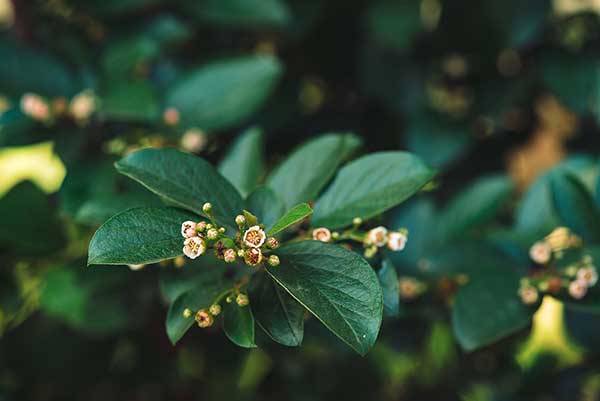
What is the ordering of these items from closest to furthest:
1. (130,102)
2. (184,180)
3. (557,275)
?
(184,180) < (557,275) < (130,102)

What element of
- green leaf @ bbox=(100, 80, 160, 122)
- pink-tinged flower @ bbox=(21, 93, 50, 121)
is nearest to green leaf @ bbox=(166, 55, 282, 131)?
green leaf @ bbox=(100, 80, 160, 122)

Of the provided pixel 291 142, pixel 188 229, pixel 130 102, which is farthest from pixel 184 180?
pixel 291 142

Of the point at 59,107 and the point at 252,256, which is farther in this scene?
the point at 59,107

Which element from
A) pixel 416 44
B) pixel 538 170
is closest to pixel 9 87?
pixel 416 44

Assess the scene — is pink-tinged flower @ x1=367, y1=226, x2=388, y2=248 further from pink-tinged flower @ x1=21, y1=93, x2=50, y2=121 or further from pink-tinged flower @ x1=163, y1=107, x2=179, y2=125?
pink-tinged flower @ x1=21, y1=93, x2=50, y2=121

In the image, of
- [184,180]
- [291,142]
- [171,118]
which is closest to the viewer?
[184,180]

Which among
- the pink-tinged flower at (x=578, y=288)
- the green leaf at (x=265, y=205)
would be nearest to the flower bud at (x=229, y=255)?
the green leaf at (x=265, y=205)

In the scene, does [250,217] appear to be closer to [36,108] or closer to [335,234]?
[335,234]

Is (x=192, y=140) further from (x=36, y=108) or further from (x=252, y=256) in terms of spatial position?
(x=252, y=256)

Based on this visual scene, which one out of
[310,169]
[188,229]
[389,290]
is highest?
[188,229]
